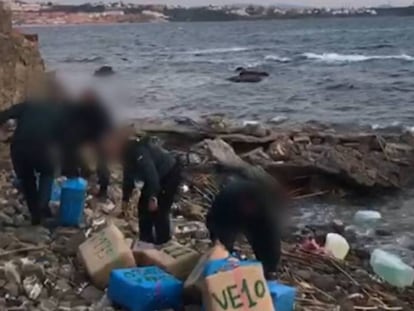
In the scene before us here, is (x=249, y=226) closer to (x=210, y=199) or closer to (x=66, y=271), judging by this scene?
(x=66, y=271)

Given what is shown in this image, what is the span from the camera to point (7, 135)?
16016 millimetres

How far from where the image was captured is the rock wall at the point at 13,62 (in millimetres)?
18062

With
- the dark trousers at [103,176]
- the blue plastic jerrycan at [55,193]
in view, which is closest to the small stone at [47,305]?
the blue plastic jerrycan at [55,193]

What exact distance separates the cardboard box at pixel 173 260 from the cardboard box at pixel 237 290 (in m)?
0.97

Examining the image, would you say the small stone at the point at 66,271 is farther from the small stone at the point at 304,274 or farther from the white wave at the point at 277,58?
the white wave at the point at 277,58

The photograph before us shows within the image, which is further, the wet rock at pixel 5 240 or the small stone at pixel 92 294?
the wet rock at pixel 5 240

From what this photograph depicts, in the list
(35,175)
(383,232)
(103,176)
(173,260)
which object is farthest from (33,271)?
(383,232)

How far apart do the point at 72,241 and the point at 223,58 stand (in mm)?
54503

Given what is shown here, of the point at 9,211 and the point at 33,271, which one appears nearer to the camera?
the point at 33,271

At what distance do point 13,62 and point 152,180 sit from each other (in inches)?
427

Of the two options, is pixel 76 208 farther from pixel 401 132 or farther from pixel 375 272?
pixel 401 132

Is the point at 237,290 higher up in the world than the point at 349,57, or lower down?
higher up

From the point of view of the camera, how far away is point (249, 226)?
8.23 meters

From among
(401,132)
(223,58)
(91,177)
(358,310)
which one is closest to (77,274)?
(358,310)
